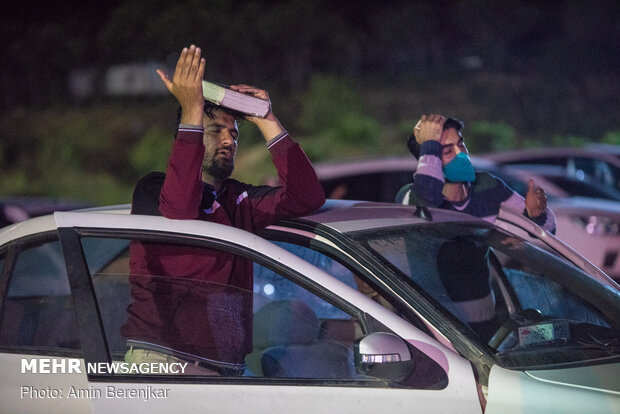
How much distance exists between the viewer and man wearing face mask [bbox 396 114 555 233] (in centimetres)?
414

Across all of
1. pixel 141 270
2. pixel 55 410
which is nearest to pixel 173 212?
pixel 141 270

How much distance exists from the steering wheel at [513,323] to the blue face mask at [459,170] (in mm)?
998

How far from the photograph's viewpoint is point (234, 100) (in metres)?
3.12

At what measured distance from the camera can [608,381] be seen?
8.32 ft

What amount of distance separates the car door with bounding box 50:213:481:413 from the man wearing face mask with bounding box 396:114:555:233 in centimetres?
147

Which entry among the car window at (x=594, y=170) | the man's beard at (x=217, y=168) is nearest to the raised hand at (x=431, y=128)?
the man's beard at (x=217, y=168)

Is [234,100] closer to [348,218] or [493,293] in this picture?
[348,218]

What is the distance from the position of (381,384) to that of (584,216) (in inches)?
217

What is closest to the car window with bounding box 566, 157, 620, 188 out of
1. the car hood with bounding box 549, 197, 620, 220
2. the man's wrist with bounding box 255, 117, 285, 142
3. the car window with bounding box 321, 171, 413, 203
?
the car hood with bounding box 549, 197, 620, 220

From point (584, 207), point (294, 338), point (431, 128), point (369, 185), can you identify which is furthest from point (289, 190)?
point (584, 207)

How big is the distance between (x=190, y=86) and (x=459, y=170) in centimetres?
182

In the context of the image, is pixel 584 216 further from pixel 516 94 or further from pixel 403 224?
pixel 516 94

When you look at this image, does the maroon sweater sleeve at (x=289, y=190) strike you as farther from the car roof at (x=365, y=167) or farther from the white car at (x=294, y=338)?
the car roof at (x=365, y=167)

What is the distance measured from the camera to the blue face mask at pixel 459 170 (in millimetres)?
4277
